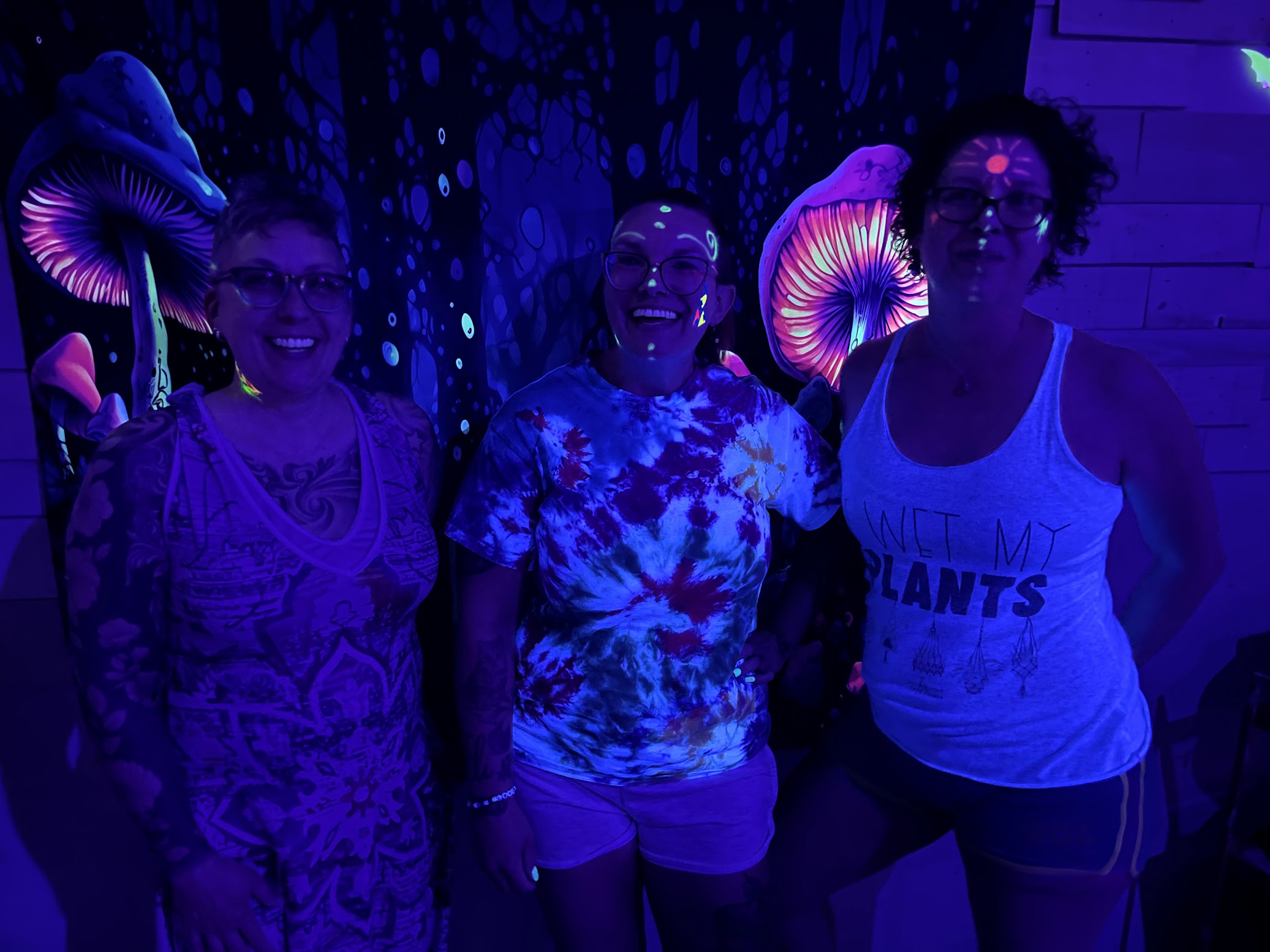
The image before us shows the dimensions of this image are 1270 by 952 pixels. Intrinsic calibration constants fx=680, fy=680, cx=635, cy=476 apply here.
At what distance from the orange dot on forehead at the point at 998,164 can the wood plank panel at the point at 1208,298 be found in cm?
76

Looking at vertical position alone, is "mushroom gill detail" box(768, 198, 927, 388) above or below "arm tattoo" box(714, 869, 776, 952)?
above

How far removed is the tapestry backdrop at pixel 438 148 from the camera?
1204 mm

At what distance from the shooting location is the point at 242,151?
1.24 metres

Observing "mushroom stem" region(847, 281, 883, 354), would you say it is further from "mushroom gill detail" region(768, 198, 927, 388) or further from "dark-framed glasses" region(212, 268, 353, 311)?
"dark-framed glasses" region(212, 268, 353, 311)

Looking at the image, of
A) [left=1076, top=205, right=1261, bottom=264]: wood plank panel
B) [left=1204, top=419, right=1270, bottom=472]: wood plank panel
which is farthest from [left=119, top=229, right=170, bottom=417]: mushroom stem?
[left=1204, top=419, right=1270, bottom=472]: wood plank panel

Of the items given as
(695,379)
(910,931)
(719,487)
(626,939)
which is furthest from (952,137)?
(910,931)

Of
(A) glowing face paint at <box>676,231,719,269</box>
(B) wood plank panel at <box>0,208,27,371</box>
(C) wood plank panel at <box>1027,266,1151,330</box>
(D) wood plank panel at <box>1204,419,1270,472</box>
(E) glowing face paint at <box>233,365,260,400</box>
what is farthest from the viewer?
(D) wood plank panel at <box>1204,419,1270,472</box>

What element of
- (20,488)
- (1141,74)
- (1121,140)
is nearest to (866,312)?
(1121,140)

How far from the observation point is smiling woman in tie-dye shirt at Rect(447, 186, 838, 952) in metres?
1.06

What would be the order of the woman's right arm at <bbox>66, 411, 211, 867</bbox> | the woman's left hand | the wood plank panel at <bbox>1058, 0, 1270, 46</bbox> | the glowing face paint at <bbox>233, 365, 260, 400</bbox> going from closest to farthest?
1. the woman's right arm at <bbox>66, 411, 211, 867</bbox>
2. the glowing face paint at <bbox>233, 365, 260, 400</bbox>
3. the woman's left hand
4. the wood plank panel at <bbox>1058, 0, 1270, 46</bbox>

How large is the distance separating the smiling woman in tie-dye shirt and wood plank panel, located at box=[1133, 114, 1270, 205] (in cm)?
106

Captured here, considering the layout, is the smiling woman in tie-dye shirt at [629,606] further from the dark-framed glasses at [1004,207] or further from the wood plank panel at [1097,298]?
the wood plank panel at [1097,298]

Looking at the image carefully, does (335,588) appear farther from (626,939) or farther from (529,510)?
(626,939)

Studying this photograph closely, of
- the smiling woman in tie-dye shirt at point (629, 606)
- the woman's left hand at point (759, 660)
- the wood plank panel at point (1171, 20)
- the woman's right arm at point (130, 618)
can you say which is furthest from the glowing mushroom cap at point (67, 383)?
the wood plank panel at point (1171, 20)
